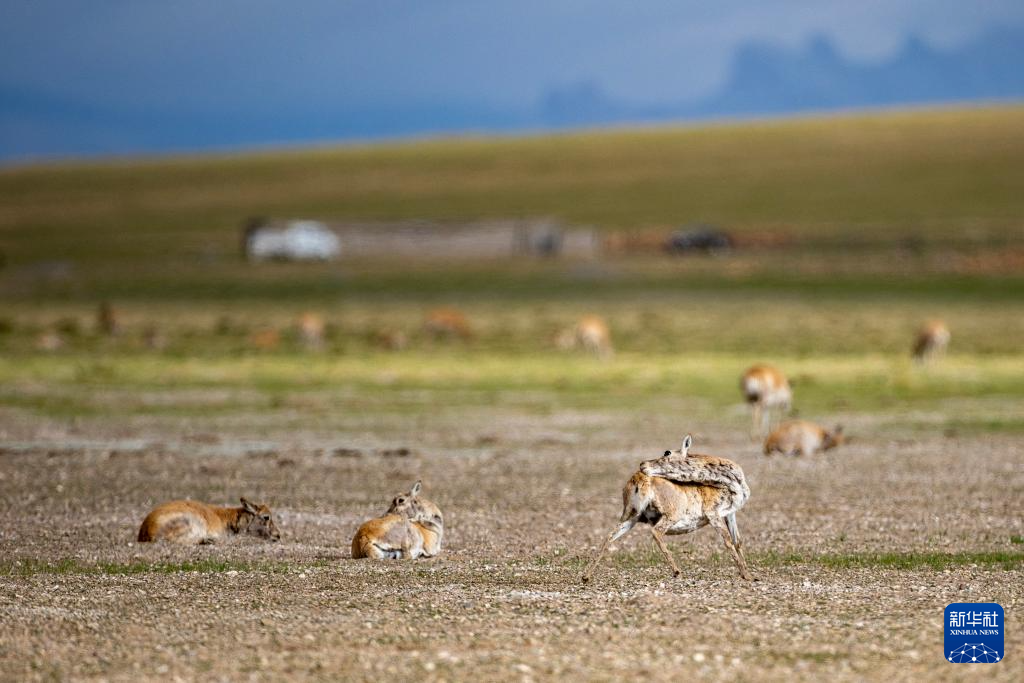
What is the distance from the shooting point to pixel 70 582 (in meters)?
12.6

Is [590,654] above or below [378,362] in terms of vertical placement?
below

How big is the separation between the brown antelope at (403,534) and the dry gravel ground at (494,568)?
24 centimetres

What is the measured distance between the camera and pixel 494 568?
13.3 m

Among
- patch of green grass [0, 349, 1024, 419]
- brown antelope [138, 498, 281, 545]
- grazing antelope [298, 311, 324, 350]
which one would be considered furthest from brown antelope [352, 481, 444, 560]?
grazing antelope [298, 311, 324, 350]

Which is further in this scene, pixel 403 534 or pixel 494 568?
pixel 403 534

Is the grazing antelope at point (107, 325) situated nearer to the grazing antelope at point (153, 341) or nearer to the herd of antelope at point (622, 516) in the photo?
the grazing antelope at point (153, 341)

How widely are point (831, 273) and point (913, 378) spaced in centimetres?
3844

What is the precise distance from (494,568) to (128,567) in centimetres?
326

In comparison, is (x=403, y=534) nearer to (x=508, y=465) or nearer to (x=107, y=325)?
(x=508, y=465)

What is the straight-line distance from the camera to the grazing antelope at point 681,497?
1198 centimetres

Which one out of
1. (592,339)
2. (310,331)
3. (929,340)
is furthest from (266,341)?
(929,340)

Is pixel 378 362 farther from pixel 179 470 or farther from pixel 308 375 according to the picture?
pixel 179 470

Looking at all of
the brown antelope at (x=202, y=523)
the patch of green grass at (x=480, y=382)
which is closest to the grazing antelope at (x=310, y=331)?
the patch of green grass at (x=480, y=382)

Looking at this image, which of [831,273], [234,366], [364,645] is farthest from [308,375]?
[831,273]
